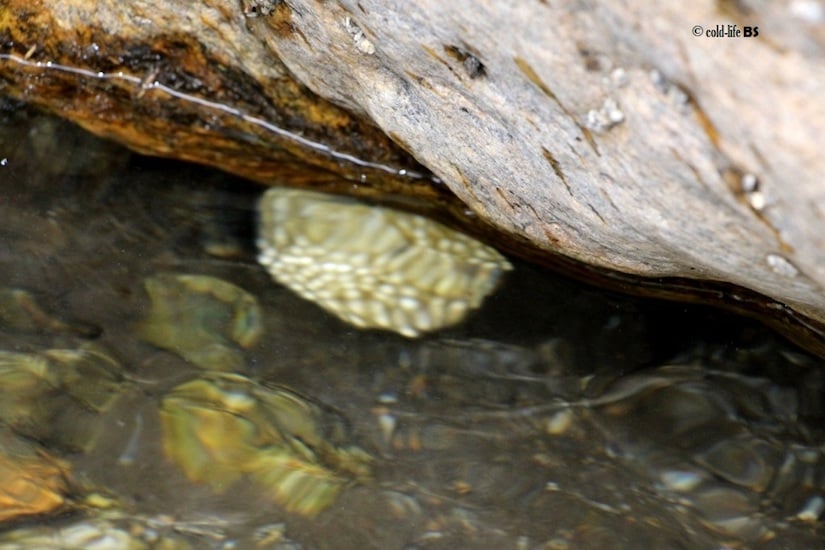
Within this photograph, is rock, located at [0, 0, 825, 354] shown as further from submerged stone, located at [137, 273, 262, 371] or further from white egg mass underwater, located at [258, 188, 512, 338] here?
submerged stone, located at [137, 273, 262, 371]

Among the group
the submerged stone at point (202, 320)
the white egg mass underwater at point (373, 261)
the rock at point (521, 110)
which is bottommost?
the submerged stone at point (202, 320)

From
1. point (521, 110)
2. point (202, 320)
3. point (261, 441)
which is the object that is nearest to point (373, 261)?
point (202, 320)

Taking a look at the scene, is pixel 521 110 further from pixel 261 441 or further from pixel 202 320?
pixel 202 320

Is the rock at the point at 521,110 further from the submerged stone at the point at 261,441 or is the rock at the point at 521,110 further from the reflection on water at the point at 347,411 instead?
the submerged stone at the point at 261,441

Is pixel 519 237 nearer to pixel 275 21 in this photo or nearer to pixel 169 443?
pixel 275 21

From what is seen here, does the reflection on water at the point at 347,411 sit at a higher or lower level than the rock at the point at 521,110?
lower

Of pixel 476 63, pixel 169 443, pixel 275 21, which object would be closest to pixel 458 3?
pixel 476 63

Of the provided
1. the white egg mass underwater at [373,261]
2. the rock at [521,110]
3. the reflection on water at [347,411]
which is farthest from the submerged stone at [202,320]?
the rock at [521,110]

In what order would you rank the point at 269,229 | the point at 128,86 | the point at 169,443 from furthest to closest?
the point at 128,86, the point at 269,229, the point at 169,443
